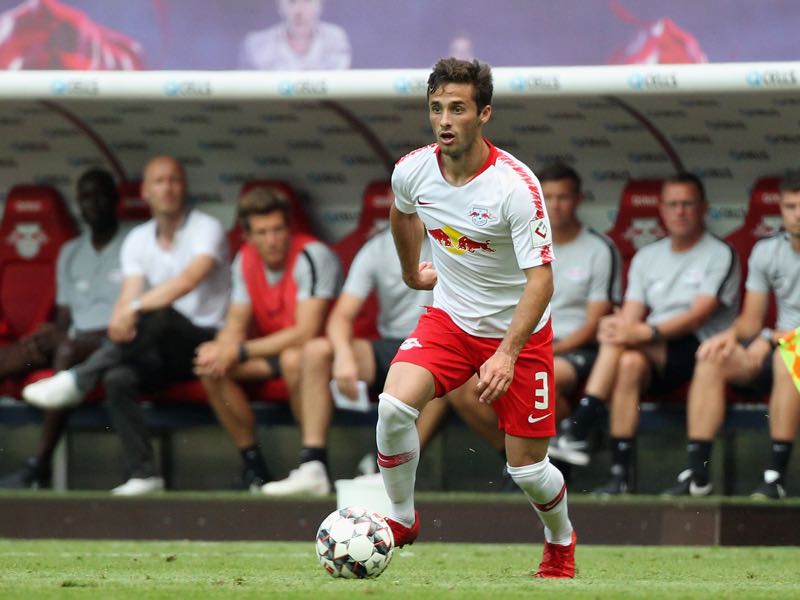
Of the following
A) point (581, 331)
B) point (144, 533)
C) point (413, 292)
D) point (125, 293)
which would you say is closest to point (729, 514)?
point (581, 331)

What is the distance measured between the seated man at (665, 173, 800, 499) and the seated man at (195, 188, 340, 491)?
2152mm

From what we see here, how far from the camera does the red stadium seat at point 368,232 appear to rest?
999 centimetres

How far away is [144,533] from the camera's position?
29.4 ft

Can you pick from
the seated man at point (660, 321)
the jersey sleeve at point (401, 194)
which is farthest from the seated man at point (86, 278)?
the jersey sleeve at point (401, 194)

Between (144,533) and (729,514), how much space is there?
3.04m

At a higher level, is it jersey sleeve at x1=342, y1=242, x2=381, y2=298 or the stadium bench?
jersey sleeve at x1=342, y1=242, x2=381, y2=298

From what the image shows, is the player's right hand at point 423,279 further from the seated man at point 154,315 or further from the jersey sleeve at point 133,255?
the jersey sleeve at point 133,255

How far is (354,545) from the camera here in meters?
5.69

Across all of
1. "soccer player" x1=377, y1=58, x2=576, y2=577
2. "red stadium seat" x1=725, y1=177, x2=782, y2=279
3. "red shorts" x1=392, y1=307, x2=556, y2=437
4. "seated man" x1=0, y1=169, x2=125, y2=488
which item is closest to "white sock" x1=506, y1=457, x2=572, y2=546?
"soccer player" x1=377, y1=58, x2=576, y2=577

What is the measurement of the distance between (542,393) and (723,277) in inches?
133

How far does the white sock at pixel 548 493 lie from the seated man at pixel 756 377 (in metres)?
2.68

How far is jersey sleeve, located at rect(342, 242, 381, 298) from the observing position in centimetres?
938

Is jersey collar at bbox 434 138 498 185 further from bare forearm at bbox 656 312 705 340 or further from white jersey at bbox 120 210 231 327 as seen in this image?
white jersey at bbox 120 210 231 327

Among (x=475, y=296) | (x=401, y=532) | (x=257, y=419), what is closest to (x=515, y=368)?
(x=475, y=296)
